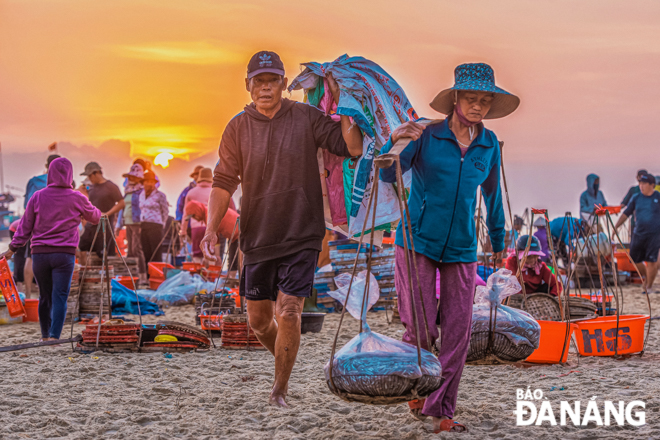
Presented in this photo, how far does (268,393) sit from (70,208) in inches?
115

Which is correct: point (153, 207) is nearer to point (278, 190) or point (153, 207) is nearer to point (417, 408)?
point (278, 190)

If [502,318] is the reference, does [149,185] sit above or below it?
above

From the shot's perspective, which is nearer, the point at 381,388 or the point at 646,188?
the point at 381,388

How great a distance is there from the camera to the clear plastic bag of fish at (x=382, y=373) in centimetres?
262

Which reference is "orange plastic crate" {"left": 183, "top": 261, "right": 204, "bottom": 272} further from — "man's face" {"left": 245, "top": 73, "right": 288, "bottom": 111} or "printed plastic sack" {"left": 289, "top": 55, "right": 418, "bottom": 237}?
"man's face" {"left": 245, "top": 73, "right": 288, "bottom": 111}

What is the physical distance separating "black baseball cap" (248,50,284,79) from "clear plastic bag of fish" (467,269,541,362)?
1.61 m

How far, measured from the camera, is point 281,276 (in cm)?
362

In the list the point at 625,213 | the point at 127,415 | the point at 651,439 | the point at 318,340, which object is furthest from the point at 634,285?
the point at 127,415

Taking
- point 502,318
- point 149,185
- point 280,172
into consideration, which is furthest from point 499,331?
point 149,185

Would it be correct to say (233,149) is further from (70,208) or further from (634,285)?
(634,285)

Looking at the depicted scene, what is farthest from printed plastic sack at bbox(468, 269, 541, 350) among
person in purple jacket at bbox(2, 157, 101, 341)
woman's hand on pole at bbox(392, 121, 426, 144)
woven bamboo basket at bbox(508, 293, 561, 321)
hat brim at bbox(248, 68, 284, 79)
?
person in purple jacket at bbox(2, 157, 101, 341)

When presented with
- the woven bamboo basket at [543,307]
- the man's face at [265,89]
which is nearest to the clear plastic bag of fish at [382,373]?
the man's face at [265,89]

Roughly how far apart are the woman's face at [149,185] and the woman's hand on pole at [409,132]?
333 inches

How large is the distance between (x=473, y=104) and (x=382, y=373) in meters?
1.35
